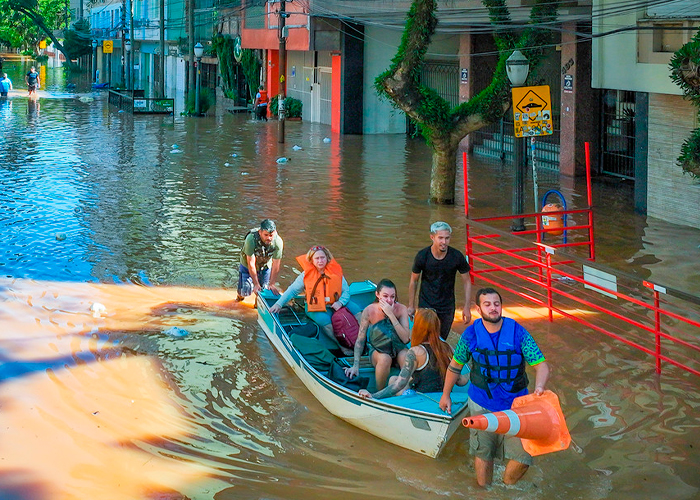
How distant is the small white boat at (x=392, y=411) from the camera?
757 cm

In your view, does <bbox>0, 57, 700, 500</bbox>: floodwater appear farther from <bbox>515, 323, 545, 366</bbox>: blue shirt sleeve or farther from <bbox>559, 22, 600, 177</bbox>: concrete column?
<bbox>559, 22, 600, 177</bbox>: concrete column

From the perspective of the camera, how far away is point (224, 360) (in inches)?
413

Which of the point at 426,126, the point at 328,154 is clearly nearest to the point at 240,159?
the point at 328,154

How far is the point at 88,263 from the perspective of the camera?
1491 cm

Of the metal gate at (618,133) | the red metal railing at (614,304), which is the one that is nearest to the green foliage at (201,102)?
the metal gate at (618,133)

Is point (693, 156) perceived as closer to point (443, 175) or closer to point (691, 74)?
point (691, 74)

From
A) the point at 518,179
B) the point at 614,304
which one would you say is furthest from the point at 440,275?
the point at 518,179

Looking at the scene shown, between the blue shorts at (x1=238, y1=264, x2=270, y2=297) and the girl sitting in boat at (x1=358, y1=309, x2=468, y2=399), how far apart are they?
14.5 ft

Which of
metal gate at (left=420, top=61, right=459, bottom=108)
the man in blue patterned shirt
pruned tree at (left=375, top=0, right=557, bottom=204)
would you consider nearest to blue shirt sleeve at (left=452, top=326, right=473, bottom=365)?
the man in blue patterned shirt

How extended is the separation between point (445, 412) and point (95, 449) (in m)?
3.01

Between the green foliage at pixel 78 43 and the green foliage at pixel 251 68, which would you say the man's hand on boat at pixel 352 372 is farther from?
the green foliage at pixel 78 43

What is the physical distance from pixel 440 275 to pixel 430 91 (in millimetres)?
9287

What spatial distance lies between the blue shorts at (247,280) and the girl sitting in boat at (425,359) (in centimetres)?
443

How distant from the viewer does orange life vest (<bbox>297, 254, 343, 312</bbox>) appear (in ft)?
34.2
